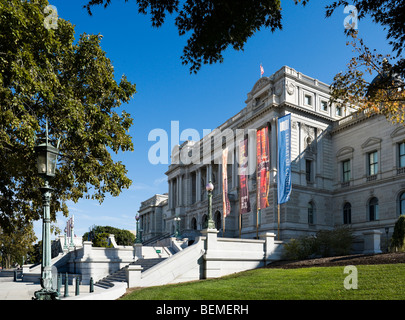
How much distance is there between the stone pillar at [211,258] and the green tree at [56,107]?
7.77m

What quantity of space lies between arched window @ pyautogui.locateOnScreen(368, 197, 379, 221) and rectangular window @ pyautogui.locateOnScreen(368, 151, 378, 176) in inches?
113

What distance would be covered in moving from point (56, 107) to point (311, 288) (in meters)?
12.2

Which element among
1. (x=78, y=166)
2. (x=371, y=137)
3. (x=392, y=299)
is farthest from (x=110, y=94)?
(x=371, y=137)

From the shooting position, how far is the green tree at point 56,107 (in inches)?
532

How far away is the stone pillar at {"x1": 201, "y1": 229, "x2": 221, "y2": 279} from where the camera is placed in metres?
23.8

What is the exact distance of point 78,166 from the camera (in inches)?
701

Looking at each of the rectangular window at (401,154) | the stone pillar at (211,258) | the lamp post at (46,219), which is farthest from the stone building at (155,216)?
the lamp post at (46,219)

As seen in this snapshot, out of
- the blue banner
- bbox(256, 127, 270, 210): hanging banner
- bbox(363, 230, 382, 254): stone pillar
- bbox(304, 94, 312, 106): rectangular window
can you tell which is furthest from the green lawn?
bbox(304, 94, 312, 106): rectangular window

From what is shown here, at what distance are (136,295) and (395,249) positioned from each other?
51.7 ft

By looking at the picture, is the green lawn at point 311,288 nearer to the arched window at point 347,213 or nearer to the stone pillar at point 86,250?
the stone pillar at point 86,250

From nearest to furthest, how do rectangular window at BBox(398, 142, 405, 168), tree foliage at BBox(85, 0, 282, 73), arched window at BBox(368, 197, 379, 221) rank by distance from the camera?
tree foliage at BBox(85, 0, 282, 73)
rectangular window at BBox(398, 142, 405, 168)
arched window at BBox(368, 197, 379, 221)

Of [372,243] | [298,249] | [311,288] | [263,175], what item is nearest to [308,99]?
[263,175]

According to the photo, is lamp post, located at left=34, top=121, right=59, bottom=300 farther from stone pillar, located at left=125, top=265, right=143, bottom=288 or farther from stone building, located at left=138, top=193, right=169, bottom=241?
stone building, located at left=138, top=193, right=169, bottom=241

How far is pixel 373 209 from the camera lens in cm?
4112
